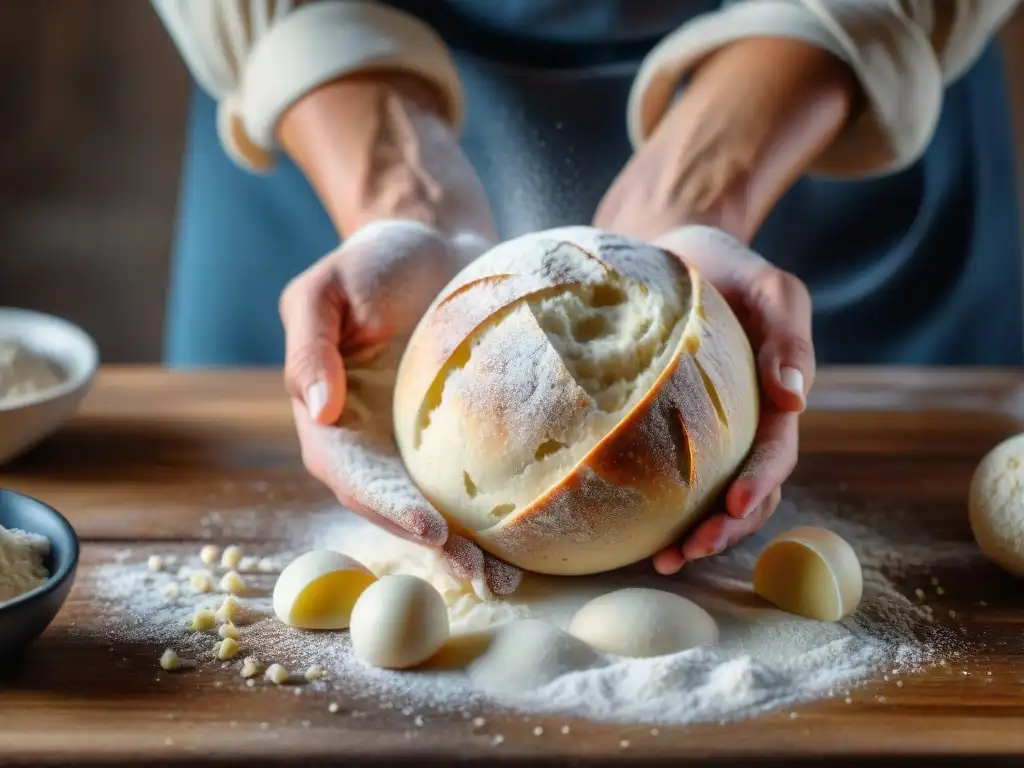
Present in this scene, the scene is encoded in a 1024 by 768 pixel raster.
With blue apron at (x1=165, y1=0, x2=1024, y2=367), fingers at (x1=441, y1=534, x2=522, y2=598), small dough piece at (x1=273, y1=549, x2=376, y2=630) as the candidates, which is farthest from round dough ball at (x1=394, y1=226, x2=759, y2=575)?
blue apron at (x1=165, y1=0, x2=1024, y2=367)

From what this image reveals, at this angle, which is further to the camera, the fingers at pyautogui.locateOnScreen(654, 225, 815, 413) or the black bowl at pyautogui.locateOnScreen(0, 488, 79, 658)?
the fingers at pyautogui.locateOnScreen(654, 225, 815, 413)

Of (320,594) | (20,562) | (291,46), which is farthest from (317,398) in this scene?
(291,46)

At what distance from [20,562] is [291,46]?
34.5 inches

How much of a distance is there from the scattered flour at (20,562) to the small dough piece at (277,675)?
0.22 metres

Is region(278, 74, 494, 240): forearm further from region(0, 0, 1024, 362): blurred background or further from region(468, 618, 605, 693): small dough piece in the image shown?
region(0, 0, 1024, 362): blurred background

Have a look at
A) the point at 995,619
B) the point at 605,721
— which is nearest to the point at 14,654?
the point at 605,721

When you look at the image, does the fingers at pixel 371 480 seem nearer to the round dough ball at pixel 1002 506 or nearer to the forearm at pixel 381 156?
the forearm at pixel 381 156

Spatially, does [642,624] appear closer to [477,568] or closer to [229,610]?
[477,568]

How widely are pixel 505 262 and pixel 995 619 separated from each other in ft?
2.05

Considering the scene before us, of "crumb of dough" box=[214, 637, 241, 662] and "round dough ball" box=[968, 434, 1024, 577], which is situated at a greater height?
"round dough ball" box=[968, 434, 1024, 577]

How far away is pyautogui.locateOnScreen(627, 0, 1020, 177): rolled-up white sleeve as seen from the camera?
1.53 m

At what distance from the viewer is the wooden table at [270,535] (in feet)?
3.05

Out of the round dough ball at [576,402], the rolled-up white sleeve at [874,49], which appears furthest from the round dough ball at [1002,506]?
the rolled-up white sleeve at [874,49]

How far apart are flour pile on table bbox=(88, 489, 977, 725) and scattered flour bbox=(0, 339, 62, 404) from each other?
1.10 ft
